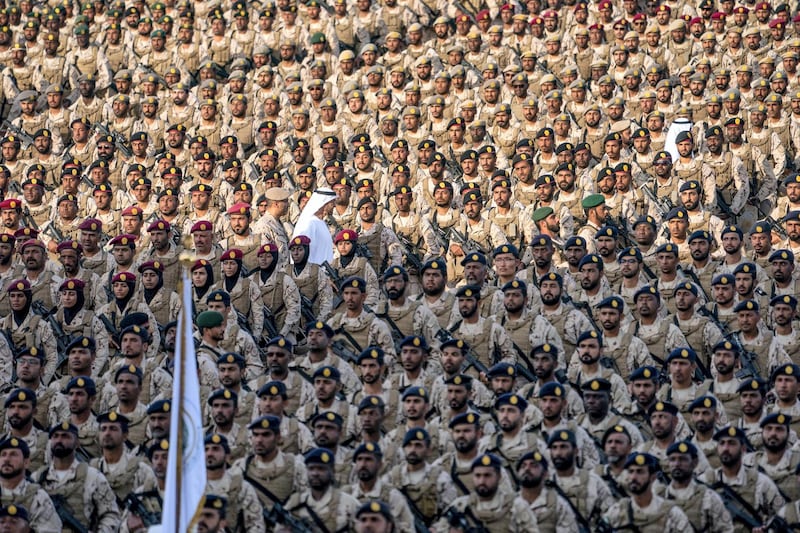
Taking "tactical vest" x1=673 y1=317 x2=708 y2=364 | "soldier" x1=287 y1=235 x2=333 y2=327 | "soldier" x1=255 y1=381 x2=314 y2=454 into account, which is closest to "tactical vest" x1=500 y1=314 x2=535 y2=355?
"tactical vest" x1=673 y1=317 x2=708 y2=364

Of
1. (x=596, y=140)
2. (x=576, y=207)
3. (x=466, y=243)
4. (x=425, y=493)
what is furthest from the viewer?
(x=596, y=140)

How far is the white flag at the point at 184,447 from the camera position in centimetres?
1348

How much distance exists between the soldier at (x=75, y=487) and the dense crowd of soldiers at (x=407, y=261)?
31 millimetres

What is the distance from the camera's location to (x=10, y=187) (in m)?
24.9

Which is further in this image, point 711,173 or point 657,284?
point 711,173

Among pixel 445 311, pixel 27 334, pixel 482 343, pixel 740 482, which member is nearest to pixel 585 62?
pixel 445 311

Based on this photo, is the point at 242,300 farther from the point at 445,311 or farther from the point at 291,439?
the point at 291,439

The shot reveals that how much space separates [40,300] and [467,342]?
17.6 ft

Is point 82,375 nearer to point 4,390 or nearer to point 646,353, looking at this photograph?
point 4,390

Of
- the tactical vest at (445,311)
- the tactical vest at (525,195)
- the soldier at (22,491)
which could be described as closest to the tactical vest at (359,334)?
the tactical vest at (445,311)

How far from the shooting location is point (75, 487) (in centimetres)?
1644

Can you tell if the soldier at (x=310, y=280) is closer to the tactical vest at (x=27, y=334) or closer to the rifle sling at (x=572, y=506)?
the tactical vest at (x=27, y=334)

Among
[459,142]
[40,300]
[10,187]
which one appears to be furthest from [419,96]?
[40,300]

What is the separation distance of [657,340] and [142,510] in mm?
6186
